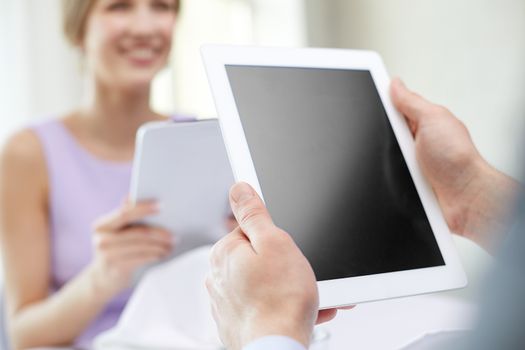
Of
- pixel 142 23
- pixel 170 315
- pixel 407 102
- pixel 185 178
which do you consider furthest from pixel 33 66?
pixel 407 102

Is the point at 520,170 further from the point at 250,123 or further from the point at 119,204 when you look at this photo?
the point at 119,204

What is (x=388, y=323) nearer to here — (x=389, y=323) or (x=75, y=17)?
(x=389, y=323)

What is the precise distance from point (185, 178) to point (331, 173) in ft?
1.25

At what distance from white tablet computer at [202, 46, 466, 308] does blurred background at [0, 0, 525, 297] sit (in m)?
1.15

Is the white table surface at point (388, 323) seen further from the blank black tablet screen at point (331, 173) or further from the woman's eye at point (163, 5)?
the woman's eye at point (163, 5)

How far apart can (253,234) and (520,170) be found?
33 centimetres

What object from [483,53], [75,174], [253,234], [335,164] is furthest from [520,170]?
[483,53]

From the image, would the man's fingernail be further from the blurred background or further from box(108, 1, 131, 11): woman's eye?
the blurred background

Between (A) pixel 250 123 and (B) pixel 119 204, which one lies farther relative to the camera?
(B) pixel 119 204

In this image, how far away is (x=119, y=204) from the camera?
142 centimetres

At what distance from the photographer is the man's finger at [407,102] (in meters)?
0.79

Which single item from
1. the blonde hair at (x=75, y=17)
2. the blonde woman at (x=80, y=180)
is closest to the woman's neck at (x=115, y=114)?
the blonde woman at (x=80, y=180)

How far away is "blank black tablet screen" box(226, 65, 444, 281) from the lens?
638mm

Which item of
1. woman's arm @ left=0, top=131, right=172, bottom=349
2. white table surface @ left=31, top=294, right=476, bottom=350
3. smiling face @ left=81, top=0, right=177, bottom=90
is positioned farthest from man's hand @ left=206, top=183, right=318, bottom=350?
smiling face @ left=81, top=0, right=177, bottom=90
